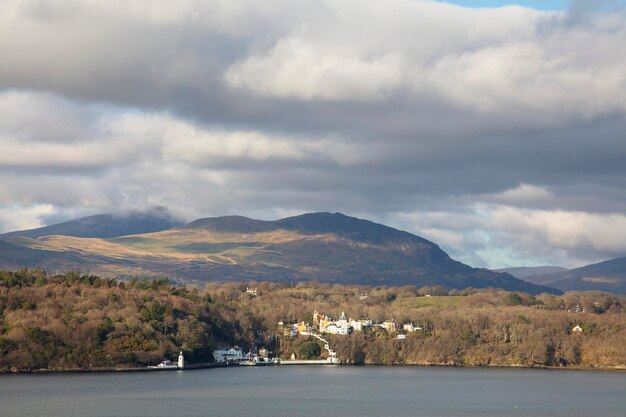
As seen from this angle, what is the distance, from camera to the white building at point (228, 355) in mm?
141375

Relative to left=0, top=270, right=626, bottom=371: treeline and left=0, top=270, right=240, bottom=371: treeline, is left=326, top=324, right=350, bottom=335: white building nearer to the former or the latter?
left=0, top=270, right=626, bottom=371: treeline

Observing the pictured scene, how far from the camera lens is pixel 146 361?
122 m

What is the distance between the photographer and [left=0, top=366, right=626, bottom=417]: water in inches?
3044

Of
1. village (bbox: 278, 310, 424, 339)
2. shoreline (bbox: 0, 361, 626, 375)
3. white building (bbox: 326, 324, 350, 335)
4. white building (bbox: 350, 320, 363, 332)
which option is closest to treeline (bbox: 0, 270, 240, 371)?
shoreline (bbox: 0, 361, 626, 375)

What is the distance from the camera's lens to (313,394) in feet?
304

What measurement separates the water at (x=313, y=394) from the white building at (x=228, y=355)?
16083 millimetres

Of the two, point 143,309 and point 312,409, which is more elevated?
point 143,309

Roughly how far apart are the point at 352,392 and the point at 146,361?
35610mm

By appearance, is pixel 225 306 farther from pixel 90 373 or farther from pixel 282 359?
pixel 90 373

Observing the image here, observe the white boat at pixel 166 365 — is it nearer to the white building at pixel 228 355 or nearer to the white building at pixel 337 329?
the white building at pixel 228 355

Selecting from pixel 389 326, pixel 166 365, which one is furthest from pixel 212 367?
pixel 389 326

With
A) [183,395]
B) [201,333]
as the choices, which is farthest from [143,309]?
[183,395]

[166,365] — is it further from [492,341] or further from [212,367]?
[492,341]

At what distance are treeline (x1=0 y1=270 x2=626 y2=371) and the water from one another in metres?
7.03
